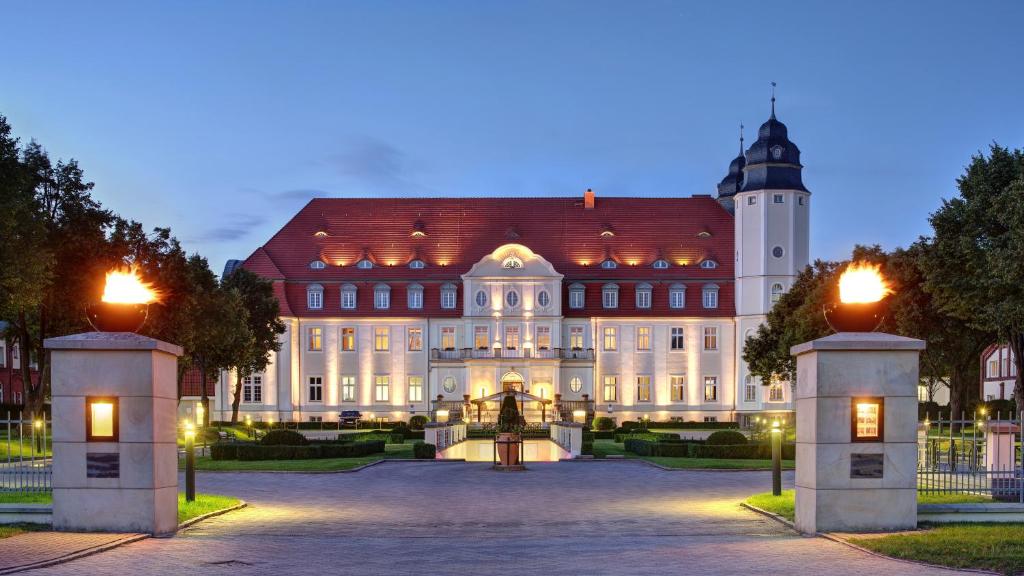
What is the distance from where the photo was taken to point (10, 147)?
39.3 meters

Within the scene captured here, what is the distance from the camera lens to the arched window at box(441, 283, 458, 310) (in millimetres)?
80625

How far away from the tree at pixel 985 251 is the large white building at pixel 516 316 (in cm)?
3581

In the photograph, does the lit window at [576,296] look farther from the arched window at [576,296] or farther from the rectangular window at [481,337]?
the rectangular window at [481,337]

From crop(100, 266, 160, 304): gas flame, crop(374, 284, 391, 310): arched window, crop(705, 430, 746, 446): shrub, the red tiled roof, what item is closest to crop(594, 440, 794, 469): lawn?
crop(705, 430, 746, 446): shrub

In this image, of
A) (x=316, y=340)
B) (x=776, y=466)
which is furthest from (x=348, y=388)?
(x=776, y=466)

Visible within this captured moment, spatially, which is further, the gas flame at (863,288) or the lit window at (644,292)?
the lit window at (644,292)

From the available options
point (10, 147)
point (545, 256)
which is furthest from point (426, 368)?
point (10, 147)

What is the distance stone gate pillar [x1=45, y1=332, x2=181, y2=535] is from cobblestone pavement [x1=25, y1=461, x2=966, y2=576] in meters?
0.93

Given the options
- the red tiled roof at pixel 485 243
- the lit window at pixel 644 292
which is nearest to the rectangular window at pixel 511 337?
the red tiled roof at pixel 485 243

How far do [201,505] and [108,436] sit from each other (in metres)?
3.80

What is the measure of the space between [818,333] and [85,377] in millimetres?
41700

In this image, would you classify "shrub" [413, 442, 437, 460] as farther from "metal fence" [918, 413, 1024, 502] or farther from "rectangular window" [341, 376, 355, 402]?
"rectangular window" [341, 376, 355, 402]

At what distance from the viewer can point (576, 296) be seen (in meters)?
80.9

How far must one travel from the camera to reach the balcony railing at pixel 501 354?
7906cm
